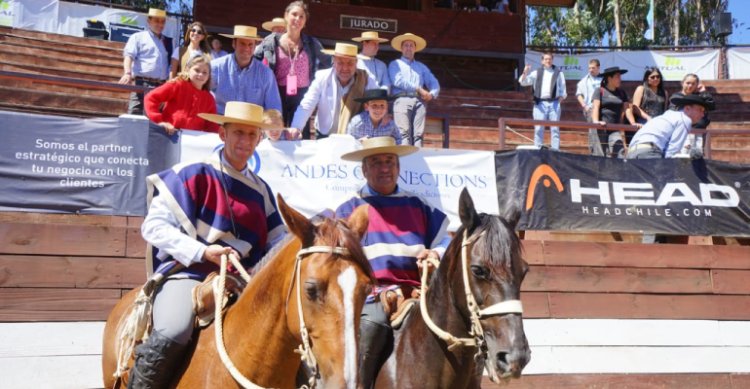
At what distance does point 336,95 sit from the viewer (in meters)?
8.10

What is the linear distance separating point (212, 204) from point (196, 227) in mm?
147

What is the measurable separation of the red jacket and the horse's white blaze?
4628mm

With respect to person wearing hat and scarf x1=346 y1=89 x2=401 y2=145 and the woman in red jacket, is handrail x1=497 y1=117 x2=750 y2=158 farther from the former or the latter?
the woman in red jacket

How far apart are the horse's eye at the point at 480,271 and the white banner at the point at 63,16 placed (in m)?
15.6

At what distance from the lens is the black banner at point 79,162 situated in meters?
6.64

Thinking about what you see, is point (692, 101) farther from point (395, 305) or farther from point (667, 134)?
point (395, 305)

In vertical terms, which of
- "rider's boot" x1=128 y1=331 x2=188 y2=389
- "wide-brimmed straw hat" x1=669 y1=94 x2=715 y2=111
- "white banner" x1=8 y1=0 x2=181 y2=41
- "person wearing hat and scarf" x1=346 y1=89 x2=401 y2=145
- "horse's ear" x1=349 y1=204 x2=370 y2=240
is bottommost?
"rider's boot" x1=128 y1=331 x2=188 y2=389

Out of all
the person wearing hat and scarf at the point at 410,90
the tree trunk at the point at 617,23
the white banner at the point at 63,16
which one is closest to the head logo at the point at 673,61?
the white banner at the point at 63,16

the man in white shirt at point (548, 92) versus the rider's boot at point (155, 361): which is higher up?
the man in white shirt at point (548, 92)

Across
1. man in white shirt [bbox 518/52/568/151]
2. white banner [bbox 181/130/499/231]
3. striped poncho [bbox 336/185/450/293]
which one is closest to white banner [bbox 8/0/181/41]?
man in white shirt [bbox 518/52/568/151]

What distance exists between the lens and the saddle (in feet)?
16.1

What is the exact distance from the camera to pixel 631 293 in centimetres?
835

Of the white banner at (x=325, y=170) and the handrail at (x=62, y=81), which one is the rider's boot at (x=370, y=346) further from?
the handrail at (x=62, y=81)

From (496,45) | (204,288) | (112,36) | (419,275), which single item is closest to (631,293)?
(419,275)
